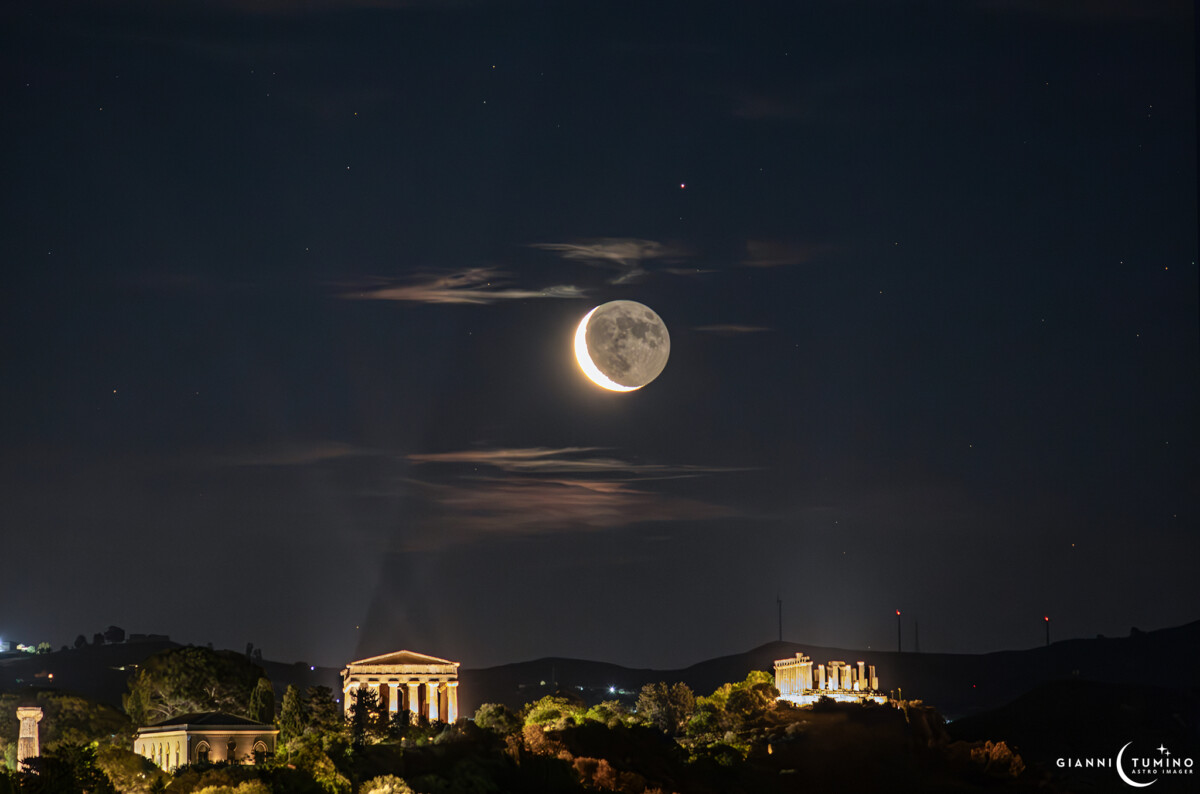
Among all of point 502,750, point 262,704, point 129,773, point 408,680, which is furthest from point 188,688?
point 129,773

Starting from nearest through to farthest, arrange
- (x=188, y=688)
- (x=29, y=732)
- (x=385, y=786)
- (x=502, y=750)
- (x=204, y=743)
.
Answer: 1. (x=385, y=786)
2. (x=502, y=750)
3. (x=204, y=743)
4. (x=29, y=732)
5. (x=188, y=688)

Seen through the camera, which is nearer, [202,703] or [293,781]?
[293,781]

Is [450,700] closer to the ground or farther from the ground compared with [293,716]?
farther from the ground

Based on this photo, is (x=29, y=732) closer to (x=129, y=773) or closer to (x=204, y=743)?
(x=204, y=743)

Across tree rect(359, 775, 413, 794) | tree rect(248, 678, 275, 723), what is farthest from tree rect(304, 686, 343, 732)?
tree rect(359, 775, 413, 794)

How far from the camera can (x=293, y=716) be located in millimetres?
136750

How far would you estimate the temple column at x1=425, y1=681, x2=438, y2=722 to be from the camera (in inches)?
7156

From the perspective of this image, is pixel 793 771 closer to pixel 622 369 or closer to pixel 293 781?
pixel 622 369

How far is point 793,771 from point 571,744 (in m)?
36.5

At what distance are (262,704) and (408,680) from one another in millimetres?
37930

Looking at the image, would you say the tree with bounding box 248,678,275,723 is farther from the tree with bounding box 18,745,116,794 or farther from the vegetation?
the tree with bounding box 18,745,116,794

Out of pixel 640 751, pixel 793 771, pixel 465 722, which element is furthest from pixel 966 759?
pixel 465 722

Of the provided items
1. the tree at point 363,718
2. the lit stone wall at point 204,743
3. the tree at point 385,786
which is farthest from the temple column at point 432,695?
the tree at point 385,786

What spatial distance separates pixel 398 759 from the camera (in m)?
121
